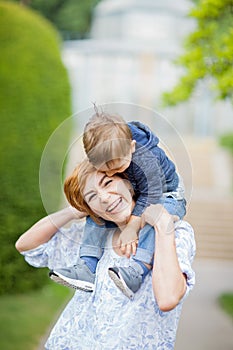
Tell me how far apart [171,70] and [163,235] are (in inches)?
881

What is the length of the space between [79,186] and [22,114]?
5.10m

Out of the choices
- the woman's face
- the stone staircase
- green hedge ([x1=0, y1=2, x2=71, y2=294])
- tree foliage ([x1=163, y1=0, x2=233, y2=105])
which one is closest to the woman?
the woman's face

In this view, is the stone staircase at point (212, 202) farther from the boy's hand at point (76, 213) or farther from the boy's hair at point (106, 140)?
the boy's hair at point (106, 140)

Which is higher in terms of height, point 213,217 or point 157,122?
point 157,122

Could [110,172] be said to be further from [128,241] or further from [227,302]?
[227,302]

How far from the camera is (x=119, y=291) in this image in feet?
7.68

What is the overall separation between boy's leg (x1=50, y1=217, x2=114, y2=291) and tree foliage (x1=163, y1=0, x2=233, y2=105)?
17.2 feet

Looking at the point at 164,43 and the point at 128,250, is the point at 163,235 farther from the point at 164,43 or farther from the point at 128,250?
the point at 164,43

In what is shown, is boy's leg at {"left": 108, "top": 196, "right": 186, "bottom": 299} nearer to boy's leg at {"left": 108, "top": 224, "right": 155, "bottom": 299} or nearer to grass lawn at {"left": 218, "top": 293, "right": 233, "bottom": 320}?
boy's leg at {"left": 108, "top": 224, "right": 155, "bottom": 299}

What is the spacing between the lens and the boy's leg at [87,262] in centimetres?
235

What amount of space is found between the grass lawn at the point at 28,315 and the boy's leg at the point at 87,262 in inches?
151

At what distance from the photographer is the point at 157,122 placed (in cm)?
243

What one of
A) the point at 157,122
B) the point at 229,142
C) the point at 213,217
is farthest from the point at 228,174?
the point at 157,122

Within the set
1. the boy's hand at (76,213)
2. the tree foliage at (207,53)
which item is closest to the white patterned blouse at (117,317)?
the boy's hand at (76,213)
